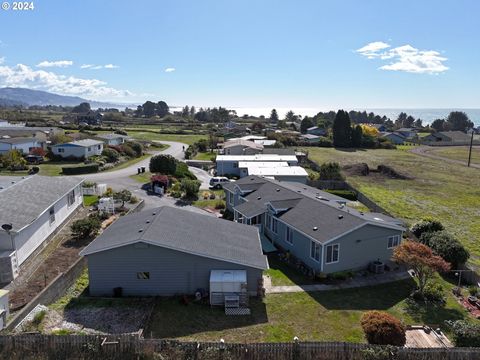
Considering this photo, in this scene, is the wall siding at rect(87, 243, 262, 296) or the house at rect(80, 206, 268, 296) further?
the wall siding at rect(87, 243, 262, 296)

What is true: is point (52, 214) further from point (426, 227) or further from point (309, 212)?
point (426, 227)

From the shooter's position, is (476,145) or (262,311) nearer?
(262,311)

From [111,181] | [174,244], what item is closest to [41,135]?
[111,181]

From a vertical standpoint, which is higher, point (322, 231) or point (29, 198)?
point (29, 198)

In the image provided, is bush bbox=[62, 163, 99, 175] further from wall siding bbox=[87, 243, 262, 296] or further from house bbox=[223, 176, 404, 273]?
wall siding bbox=[87, 243, 262, 296]

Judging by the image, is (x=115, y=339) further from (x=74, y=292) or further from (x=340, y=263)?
(x=340, y=263)

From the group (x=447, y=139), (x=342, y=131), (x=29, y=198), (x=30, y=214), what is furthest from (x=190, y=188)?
(x=447, y=139)

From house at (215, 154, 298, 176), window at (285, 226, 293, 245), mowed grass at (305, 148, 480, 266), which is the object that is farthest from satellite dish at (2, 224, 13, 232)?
house at (215, 154, 298, 176)
